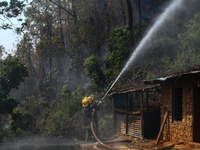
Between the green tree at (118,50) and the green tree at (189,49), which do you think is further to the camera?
the green tree at (118,50)

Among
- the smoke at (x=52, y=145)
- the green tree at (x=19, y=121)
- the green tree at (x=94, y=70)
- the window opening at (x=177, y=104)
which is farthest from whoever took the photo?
the green tree at (x=19, y=121)

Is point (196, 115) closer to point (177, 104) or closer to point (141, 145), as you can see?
point (177, 104)

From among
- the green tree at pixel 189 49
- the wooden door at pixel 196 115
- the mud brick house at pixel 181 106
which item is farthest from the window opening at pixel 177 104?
the green tree at pixel 189 49

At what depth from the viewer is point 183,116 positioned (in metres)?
11.2

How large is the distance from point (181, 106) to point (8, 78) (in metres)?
18.6

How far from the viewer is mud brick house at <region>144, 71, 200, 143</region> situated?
10695mm

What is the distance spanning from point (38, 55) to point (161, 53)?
30.7 metres

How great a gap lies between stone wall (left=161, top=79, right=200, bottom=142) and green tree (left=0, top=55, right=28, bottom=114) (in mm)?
16142

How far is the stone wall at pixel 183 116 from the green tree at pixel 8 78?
1614 centimetres

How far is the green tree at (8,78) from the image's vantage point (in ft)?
75.2

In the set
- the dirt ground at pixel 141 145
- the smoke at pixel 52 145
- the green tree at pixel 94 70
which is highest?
the green tree at pixel 94 70

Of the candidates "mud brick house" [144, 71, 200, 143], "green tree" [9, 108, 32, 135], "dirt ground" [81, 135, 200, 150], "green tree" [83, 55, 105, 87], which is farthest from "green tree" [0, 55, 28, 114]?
"mud brick house" [144, 71, 200, 143]

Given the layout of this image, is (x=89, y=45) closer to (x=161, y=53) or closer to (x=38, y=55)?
(x=161, y=53)

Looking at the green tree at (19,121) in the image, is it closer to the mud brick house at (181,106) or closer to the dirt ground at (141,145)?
the dirt ground at (141,145)
